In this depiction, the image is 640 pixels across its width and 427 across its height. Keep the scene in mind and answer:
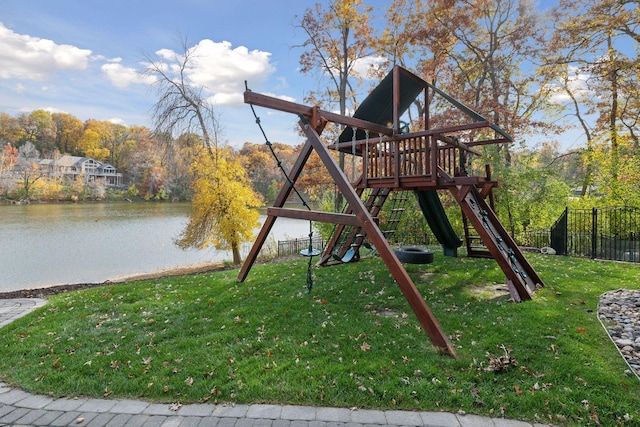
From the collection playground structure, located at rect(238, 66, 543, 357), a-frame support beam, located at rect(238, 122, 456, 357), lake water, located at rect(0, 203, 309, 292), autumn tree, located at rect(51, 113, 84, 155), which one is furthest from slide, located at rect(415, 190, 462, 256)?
autumn tree, located at rect(51, 113, 84, 155)

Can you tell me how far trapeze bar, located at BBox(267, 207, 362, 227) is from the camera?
166 inches

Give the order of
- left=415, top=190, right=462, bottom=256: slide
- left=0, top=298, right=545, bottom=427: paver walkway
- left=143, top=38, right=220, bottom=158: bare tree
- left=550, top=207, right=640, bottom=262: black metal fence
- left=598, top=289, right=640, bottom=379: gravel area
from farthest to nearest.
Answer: left=143, top=38, right=220, bottom=158: bare tree < left=550, top=207, right=640, bottom=262: black metal fence < left=415, top=190, right=462, bottom=256: slide < left=598, top=289, right=640, bottom=379: gravel area < left=0, top=298, right=545, bottom=427: paver walkway

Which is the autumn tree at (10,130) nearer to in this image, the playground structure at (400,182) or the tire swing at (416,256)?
the playground structure at (400,182)

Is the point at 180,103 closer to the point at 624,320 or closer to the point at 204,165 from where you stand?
the point at 204,165

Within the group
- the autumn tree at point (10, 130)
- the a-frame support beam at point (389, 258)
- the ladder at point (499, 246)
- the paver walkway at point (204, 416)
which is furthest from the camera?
the autumn tree at point (10, 130)

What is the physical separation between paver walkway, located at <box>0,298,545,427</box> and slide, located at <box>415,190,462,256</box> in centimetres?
459

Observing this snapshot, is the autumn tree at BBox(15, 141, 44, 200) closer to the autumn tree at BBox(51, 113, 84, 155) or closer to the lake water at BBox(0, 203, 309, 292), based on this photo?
the autumn tree at BBox(51, 113, 84, 155)

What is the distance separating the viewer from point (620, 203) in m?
11.3

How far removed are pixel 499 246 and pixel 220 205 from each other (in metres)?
10.2

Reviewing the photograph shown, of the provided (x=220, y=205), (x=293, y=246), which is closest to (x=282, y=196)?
(x=220, y=205)

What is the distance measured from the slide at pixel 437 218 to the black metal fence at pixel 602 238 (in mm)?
3860

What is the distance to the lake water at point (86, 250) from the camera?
12.2 meters

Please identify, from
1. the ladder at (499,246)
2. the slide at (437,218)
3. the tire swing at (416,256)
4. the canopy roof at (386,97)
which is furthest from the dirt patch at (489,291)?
the canopy roof at (386,97)

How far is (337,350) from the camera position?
3424 mm
